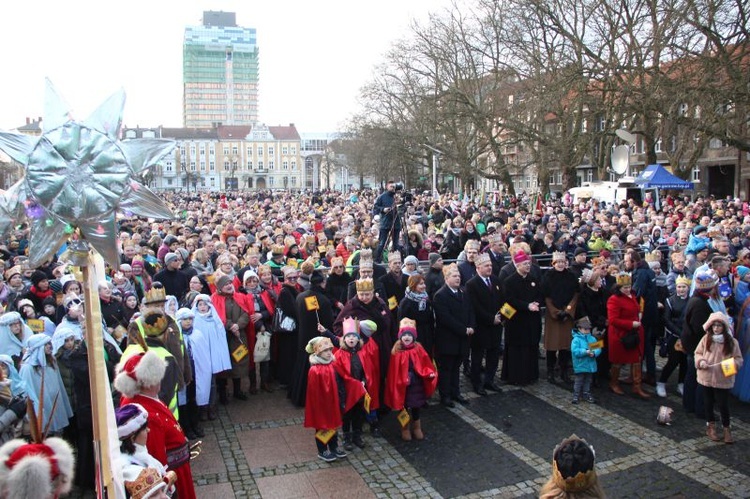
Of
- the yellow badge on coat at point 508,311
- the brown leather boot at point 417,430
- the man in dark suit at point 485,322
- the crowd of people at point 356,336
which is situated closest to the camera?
the crowd of people at point 356,336

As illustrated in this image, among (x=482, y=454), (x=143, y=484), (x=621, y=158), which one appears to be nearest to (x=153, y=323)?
(x=143, y=484)

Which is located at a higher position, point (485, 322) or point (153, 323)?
point (153, 323)

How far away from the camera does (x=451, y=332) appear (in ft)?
26.0

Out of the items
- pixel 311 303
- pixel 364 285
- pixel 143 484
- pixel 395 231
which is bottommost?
pixel 143 484

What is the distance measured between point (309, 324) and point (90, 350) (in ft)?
15.5

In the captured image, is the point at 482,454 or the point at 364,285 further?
the point at 364,285

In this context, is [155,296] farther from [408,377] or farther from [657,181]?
[657,181]

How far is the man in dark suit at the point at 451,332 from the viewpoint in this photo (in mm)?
7906

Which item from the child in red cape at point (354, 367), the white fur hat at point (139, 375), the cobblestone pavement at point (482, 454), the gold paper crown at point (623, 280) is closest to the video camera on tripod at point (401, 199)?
the gold paper crown at point (623, 280)

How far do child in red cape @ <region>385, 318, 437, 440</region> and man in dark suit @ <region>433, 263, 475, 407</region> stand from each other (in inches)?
36.7

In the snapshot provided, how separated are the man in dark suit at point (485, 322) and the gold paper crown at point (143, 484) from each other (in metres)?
5.36

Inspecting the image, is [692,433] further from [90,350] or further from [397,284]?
[90,350]

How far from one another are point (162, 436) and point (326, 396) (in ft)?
7.45

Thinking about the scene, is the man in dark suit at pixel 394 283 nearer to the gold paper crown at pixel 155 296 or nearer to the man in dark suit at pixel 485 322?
the man in dark suit at pixel 485 322
